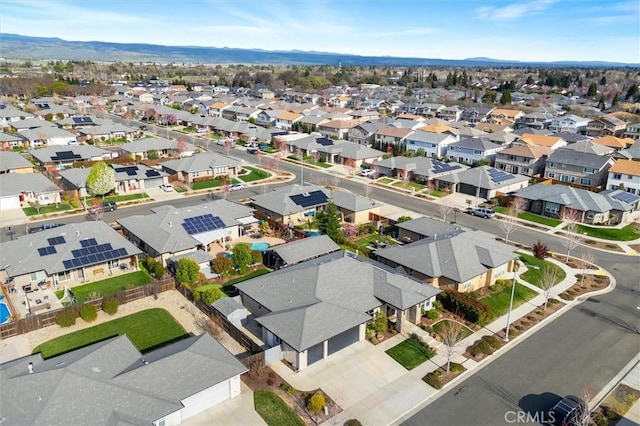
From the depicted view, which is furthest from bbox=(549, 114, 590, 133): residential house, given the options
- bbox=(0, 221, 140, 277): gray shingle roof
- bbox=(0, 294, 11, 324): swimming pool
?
bbox=(0, 294, 11, 324): swimming pool

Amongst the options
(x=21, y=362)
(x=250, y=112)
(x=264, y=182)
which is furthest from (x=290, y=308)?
(x=250, y=112)

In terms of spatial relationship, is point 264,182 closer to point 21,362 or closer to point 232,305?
point 232,305

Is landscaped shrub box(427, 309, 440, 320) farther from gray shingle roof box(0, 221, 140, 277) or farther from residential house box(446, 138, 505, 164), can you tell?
residential house box(446, 138, 505, 164)

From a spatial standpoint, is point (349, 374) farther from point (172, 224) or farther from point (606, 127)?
point (606, 127)

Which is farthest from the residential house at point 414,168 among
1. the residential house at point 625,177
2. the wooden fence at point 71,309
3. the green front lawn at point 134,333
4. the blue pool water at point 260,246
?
the green front lawn at point 134,333

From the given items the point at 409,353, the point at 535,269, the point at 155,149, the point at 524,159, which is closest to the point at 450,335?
the point at 409,353
